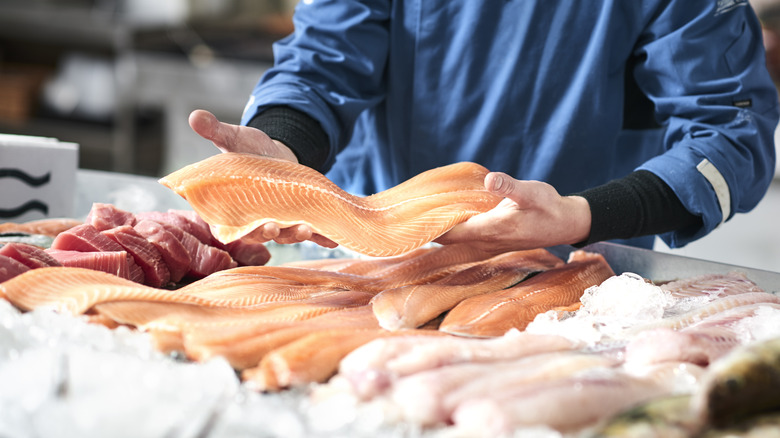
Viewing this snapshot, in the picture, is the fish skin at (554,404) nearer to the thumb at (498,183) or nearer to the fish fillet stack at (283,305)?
the fish fillet stack at (283,305)

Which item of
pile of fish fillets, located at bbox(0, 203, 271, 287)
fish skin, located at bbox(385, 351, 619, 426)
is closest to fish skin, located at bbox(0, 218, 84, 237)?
pile of fish fillets, located at bbox(0, 203, 271, 287)

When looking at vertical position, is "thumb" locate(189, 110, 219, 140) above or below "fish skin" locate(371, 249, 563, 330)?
above

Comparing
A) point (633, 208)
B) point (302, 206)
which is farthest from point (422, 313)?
point (633, 208)

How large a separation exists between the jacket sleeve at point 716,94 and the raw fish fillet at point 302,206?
0.68m

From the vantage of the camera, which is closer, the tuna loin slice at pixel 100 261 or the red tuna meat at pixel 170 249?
the tuna loin slice at pixel 100 261

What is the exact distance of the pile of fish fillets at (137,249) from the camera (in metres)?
1.56

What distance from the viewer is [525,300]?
5.07 ft

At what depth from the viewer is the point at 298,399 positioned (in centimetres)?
110

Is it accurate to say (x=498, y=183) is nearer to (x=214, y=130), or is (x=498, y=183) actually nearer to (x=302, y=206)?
(x=302, y=206)

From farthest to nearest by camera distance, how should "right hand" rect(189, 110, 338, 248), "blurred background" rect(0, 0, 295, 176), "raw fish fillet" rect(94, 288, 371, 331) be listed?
1. "blurred background" rect(0, 0, 295, 176)
2. "right hand" rect(189, 110, 338, 248)
3. "raw fish fillet" rect(94, 288, 371, 331)

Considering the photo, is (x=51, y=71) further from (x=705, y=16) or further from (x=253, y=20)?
(x=705, y=16)

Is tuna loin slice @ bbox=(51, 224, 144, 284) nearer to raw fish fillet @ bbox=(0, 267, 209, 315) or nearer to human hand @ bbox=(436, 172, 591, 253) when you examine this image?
raw fish fillet @ bbox=(0, 267, 209, 315)

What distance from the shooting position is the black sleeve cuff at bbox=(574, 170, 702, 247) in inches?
70.4

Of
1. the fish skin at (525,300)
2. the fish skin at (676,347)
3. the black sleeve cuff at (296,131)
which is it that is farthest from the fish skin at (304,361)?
the black sleeve cuff at (296,131)
